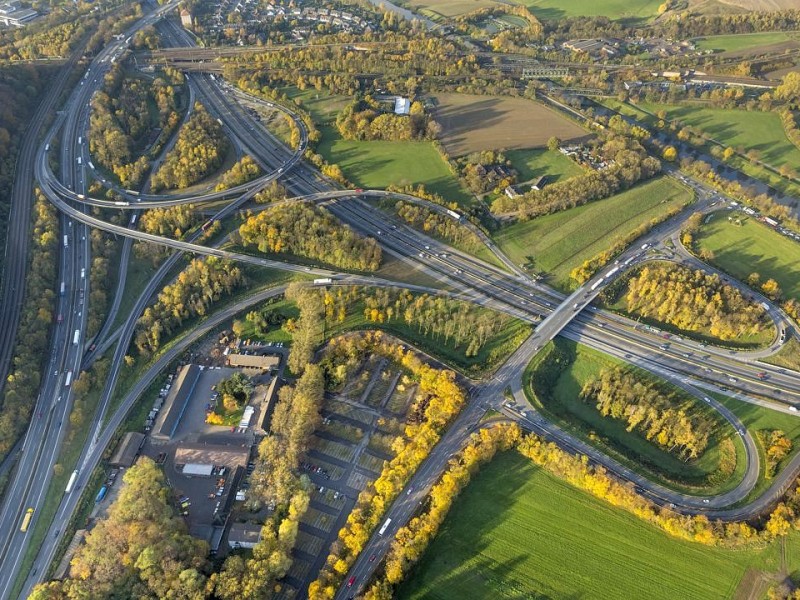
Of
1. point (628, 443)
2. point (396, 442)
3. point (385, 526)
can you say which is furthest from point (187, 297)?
A: point (628, 443)

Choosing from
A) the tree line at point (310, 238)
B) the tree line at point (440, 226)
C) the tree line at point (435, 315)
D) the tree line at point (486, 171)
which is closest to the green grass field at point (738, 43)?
the tree line at point (486, 171)

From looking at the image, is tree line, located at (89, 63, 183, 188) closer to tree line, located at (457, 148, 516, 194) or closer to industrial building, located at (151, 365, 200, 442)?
industrial building, located at (151, 365, 200, 442)

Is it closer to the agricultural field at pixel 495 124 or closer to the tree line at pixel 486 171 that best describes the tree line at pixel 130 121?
the agricultural field at pixel 495 124

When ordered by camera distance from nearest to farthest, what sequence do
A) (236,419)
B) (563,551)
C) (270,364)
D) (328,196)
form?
(563,551)
(236,419)
(270,364)
(328,196)

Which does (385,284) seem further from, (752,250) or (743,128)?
(743,128)

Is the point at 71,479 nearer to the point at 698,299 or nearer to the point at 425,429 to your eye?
the point at 425,429

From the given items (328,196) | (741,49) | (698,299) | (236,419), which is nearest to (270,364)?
(236,419)
